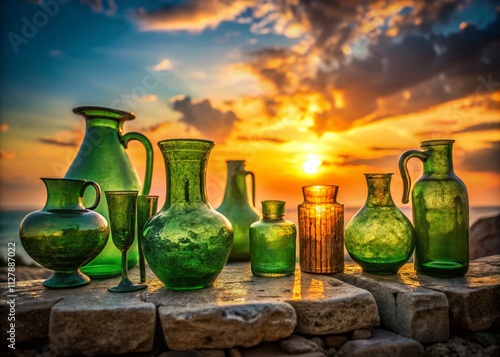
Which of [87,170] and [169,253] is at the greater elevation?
[87,170]

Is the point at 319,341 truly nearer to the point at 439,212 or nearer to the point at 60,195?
the point at 439,212

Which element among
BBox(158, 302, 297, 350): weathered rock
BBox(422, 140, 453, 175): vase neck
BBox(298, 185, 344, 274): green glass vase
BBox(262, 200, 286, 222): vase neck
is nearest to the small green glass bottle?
BBox(262, 200, 286, 222): vase neck

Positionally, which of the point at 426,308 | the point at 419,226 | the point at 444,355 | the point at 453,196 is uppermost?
the point at 453,196

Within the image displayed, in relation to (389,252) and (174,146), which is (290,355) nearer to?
(389,252)

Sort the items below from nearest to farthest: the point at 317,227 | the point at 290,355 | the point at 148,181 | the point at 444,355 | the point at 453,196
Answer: the point at 290,355
the point at 444,355
the point at 453,196
the point at 317,227
the point at 148,181

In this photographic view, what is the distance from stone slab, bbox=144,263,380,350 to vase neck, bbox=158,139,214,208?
20.2 inches

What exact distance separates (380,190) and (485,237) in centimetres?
246

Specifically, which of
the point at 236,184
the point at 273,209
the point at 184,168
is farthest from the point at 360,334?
the point at 236,184

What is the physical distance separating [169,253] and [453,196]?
5.66 ft

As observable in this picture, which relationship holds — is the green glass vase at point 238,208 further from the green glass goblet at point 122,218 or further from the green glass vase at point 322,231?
the green glass goblet at point 122,218

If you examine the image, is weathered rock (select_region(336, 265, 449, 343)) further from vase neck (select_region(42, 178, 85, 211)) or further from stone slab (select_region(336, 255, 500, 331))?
vase neck (select_region(42, 178, 85, 211))

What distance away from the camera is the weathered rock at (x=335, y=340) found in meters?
1.86

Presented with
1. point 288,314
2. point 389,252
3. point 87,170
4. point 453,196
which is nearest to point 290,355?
point 288,314

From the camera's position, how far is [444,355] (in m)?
1.85
